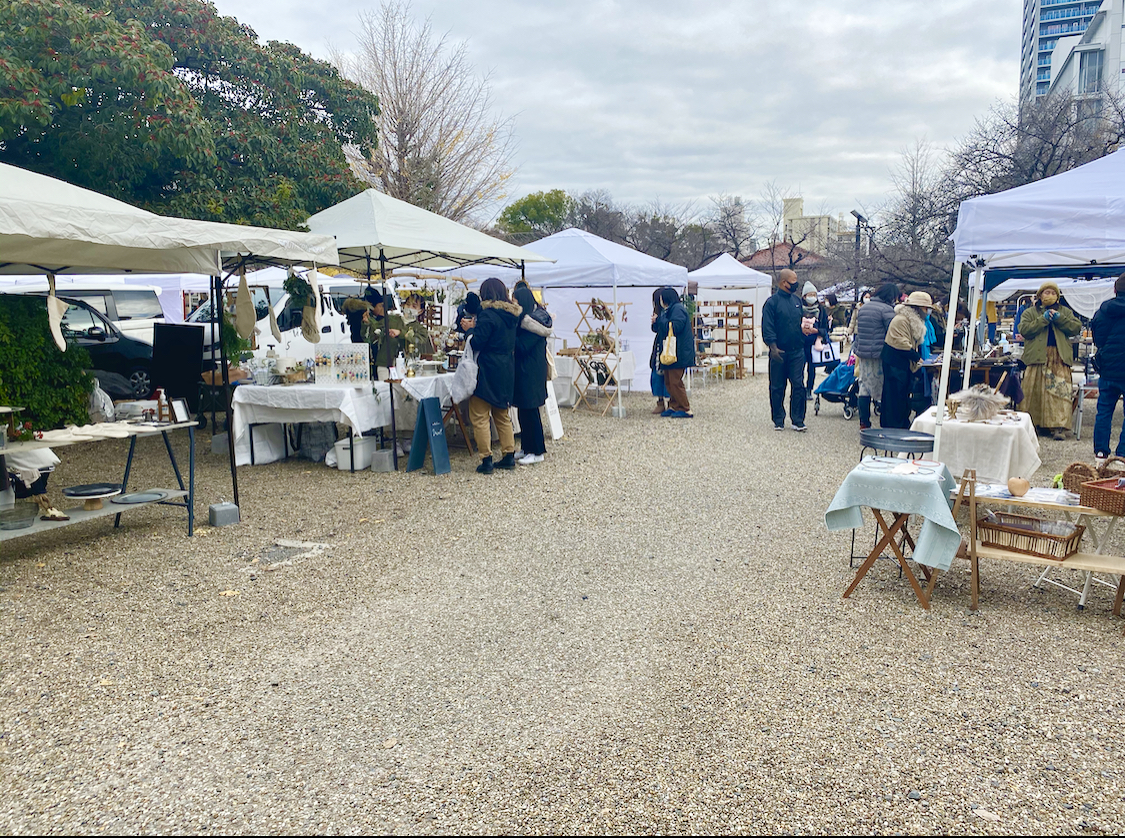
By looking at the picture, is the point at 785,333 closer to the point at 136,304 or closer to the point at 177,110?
the point at 177,110

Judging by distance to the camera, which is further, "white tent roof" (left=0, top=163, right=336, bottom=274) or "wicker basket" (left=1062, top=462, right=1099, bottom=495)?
"white tent roof" (left=0, top=163, right=336, bottom=274)

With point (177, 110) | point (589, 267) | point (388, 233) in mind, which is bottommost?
point (589, 267)

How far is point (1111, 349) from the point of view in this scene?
7.45 metres

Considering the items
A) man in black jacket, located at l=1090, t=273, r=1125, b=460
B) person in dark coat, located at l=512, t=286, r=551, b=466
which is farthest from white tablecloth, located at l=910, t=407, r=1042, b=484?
person in dark coat, located at l=512, t=286, r=551, b=466

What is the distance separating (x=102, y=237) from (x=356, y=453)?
365 centimetres

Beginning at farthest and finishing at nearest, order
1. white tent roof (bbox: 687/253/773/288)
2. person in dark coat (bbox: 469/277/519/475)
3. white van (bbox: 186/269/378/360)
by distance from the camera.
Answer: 1. white tent roof (bbox: 687/253/773/288)
2. white van (bbox: 186/269/378/360)
3. person in dark coat (bbox: 469/277/519/475)

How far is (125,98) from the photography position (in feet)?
27.7

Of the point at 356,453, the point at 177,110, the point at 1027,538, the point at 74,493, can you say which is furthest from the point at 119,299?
the point at 1027,538

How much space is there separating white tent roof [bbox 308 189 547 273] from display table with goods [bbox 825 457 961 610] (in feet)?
16.9

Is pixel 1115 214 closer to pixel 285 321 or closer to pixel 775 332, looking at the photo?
pixel 775 332

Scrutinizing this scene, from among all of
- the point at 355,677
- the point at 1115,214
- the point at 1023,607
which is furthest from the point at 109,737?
the point at 1115,214

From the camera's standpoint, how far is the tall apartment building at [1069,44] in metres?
60.9

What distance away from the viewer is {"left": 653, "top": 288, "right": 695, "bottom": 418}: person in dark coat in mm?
11672

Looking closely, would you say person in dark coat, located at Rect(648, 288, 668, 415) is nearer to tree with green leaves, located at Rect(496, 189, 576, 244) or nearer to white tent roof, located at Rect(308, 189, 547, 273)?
white tent roof, located at Rect(308, 189, 547, 273)
